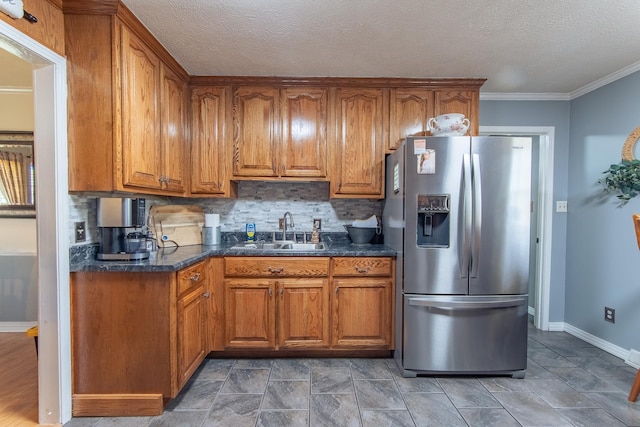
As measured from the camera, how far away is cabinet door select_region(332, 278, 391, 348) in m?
2.28

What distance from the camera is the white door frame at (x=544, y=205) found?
284 centimetres

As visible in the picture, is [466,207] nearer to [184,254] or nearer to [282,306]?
[282,306]

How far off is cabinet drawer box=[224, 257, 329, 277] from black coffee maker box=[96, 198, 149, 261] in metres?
0.61

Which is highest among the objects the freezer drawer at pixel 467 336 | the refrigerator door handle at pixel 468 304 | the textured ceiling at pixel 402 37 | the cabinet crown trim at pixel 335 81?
the textured ceiling at pixel 402 37

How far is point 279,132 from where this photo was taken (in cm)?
252

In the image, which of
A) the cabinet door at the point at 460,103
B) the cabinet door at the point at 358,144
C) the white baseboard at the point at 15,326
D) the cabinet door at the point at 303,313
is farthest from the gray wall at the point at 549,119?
the white baseboard at the point at 15,326

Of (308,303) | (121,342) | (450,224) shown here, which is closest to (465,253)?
(450,224)

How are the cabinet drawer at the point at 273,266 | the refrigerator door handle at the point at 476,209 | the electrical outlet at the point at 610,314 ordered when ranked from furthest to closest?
the electrical outlet at the point at 610,314, the cabinet drawer at the point at 273,266, the refrigerator door handle at the point at 476,209

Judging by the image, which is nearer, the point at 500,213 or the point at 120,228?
the point at 120,228

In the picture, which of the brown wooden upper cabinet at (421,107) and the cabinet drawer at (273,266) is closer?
the cabinet drawer at (273,266)

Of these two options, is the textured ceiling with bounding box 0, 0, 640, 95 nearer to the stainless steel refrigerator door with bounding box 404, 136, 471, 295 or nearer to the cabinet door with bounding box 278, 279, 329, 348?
the stainless steel refrigerator door with bounding box 404, 136, 471, 295

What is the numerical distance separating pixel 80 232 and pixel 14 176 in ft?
6.05

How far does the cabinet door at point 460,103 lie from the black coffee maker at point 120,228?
2.36 meters

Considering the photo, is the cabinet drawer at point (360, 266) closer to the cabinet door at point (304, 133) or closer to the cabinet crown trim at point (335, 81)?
the cabinet door at point (304, 133)
